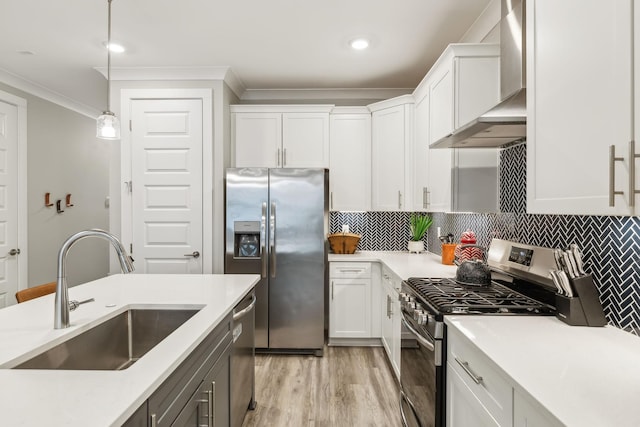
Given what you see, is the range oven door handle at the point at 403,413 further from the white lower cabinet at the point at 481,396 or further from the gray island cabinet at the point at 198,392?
the gray island cabinet at the point at 198,392

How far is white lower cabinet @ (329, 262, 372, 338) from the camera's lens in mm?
3441

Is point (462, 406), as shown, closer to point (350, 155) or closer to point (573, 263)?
point (573, 263)

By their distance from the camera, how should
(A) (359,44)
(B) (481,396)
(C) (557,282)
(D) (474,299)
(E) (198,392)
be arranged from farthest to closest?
(A) (359,44) < (D) (474,299) < (C) (557,282) < (E) (198,392) < (B) (481,396)

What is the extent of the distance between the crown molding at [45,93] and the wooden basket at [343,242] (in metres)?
3.41

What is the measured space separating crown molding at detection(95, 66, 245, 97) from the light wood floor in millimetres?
2652

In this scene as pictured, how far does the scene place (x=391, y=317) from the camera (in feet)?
9.55

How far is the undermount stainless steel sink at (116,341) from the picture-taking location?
4.25ft

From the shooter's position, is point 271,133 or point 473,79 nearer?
point 473,79

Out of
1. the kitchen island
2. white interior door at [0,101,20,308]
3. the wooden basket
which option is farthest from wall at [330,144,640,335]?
white interior door at [0,101,20,308]

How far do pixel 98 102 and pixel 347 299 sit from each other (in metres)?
3.75

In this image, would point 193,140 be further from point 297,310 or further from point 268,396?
point 268,396

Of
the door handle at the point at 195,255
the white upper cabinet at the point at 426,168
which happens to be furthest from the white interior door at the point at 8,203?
the white upper cabinet at the point at 426,168

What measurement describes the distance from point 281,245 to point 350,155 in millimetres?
1192

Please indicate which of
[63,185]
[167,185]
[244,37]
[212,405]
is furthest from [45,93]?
[212,405]
